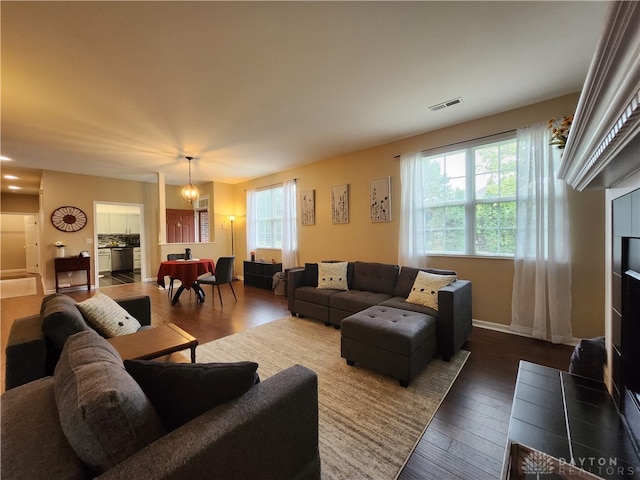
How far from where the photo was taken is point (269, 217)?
649 cm

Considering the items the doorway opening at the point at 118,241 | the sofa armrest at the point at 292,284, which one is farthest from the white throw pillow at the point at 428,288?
the doorway opening at the point at 118,241

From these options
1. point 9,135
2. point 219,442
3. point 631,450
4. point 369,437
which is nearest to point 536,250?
point 631,450

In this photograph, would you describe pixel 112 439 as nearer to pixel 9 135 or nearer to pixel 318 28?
pixel 318 28

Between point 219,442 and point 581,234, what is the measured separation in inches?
146

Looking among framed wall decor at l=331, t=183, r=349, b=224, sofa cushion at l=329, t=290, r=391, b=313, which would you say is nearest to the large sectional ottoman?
sofa cushion at l=329, t=290, r=391, b=313

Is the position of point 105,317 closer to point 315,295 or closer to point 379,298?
point 315,295

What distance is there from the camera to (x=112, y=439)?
0.71 m

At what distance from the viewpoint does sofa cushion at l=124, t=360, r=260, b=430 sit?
93 cm

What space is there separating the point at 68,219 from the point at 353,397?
24.4 ft

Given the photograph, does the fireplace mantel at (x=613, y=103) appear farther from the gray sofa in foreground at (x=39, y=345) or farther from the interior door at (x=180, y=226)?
the interior door at (x=180, y=226)

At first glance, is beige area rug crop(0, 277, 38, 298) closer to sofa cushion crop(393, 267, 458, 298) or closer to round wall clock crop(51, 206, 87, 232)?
round wall clock crop(51, 206, 87, 232)

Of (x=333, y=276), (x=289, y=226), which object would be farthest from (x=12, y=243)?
(x=333, y=276)

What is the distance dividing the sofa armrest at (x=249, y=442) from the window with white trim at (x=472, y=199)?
3131 millimetres

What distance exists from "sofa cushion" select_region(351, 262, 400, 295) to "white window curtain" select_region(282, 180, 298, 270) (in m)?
2.09
